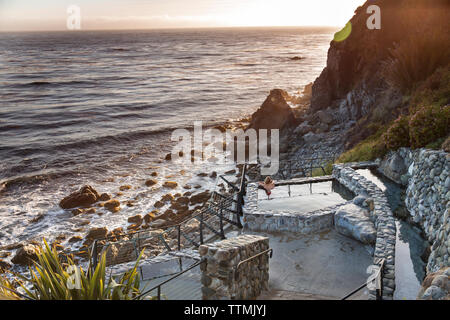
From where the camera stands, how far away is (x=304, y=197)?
13852 millimetres

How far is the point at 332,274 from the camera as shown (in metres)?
9.11

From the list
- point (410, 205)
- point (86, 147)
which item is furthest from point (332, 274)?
point (86, 147)

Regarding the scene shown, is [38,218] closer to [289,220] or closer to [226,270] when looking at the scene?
[289,220]

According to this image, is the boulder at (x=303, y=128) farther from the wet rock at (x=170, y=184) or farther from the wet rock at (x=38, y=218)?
the wet rock at (x=38, y=218)

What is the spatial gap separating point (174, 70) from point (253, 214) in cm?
8086

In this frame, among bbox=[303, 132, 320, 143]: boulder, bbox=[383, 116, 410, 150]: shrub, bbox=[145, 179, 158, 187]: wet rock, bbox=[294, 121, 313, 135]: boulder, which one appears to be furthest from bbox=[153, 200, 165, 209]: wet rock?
bbox=[294, 121, 313, 135]: boulder

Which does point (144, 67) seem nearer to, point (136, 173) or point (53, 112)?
point (53, 112)

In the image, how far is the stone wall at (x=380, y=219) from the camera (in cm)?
843

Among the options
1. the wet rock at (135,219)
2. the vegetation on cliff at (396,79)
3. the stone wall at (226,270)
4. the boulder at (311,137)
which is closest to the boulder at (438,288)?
the stone wall at (226,270)

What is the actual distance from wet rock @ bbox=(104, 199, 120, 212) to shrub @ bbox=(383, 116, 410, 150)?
15264mm

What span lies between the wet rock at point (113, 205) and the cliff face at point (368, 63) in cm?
1455

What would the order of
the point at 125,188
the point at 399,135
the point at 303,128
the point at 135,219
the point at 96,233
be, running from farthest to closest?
1. the point at 303,128
2. the point at 125,188
3. the point at 135,219
4. the point at 96,233
5. the point at 399,135

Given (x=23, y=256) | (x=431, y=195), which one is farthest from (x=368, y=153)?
(x=23, y=256)

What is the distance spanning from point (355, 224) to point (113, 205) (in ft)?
52.0
